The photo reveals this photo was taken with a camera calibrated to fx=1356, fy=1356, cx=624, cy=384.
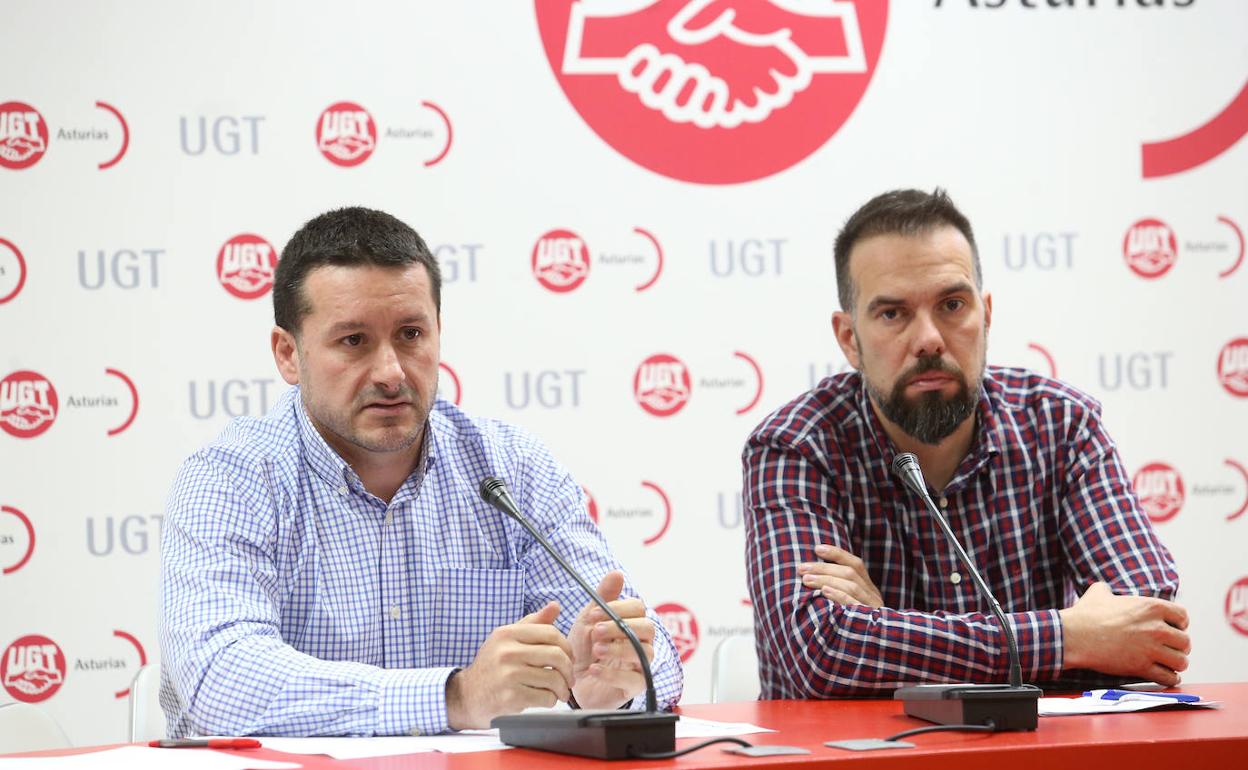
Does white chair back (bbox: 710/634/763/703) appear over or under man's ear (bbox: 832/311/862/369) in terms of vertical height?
under

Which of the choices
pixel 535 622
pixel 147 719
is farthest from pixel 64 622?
pixel 535 622

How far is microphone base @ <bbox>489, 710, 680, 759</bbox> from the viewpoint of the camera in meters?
1.56

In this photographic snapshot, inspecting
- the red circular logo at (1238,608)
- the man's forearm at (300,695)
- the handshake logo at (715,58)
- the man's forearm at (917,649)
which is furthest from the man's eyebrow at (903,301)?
the red circular logo at (1238,608)

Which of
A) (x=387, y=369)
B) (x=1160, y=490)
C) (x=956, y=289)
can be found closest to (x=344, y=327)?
(x=387, y=369)

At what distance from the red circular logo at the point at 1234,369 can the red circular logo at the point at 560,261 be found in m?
2.13

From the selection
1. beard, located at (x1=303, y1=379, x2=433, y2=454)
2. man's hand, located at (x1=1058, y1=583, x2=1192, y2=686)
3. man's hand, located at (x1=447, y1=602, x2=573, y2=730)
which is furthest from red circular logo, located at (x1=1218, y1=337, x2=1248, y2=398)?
man's hand, located at (x1=447, y1=602, x2=573, y2=730)

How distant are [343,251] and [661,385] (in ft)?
6.00

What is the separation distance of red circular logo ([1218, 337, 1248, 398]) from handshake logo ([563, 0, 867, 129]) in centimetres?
157

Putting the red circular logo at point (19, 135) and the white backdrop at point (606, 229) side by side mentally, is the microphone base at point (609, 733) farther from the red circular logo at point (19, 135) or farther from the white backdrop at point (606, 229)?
the red circular logo at point (19, 135)

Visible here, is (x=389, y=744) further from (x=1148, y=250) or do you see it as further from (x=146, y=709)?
(x=1148, y=250)

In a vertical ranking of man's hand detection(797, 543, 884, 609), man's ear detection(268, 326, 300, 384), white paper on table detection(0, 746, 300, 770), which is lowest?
white paper on table detection(0, 746, 300, 770)

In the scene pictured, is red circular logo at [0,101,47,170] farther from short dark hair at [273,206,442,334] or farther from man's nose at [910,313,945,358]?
man's nose at [910,313,945,358]

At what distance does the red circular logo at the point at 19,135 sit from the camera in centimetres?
411

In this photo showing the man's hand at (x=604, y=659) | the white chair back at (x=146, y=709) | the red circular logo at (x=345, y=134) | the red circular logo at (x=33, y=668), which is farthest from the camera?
the red circular logo at (x=345, y=134)
